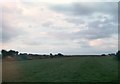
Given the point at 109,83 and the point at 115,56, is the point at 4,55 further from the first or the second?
the point at 109,83

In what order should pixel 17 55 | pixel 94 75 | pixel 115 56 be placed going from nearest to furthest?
1. pixel 94 75
2. pixel 115 56
3. pixel 17 55

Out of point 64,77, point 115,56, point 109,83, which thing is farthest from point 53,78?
point 115,56

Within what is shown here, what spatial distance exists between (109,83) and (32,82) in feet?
28.4

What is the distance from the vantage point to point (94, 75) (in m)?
35.7

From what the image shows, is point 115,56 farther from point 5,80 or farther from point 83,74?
point 5,80

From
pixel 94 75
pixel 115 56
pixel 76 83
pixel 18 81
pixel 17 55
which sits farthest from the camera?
pixel 17 55

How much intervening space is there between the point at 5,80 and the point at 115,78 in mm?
13278

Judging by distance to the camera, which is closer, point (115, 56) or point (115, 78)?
point (115, 78)

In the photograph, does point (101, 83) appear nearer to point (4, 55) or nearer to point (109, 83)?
point (109, 83)

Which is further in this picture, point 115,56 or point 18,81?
point 115,56

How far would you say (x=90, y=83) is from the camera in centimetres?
3084

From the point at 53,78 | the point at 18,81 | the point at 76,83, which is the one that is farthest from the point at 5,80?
the point at 76,83

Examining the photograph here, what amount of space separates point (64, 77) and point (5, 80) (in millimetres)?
7138

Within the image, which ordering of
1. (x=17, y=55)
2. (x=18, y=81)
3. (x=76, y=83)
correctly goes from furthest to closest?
(x=17, y=55)
(x=18, y=81)
(x=76, y=83)
